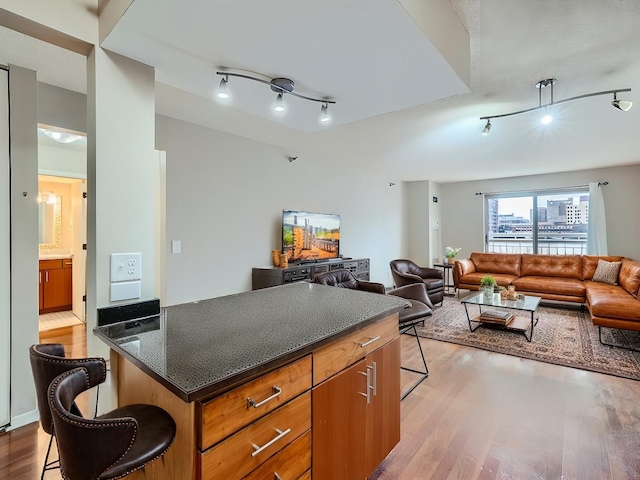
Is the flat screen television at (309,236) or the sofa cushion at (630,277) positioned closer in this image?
the sofa cushion at (630,277)

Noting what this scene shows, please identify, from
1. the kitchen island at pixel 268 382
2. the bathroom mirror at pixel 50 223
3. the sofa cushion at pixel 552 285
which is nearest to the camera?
the kitchen island at pixel 268 382

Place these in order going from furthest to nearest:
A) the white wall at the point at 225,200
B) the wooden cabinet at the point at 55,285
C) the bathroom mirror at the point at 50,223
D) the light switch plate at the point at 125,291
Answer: the bathroom mirror at the point at 50,223
the wooden cabinet at the point at 55,285
the white wall at the point at 225,200
the light switch plate at the point at 125,291

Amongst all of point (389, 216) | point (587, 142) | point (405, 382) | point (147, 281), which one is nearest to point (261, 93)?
A: point (147, 281)

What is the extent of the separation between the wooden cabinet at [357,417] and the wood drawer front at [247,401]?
14 centimetres

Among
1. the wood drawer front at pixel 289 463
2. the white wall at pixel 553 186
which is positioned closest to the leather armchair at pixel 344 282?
the wood drawer front at pixel 289 463

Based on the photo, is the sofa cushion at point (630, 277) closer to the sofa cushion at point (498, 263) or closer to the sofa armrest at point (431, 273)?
the sofa cushion at point (498, 263)

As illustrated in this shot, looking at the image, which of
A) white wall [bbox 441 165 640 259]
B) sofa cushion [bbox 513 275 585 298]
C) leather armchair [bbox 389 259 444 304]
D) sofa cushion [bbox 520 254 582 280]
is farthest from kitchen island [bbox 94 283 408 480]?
white wall [bbox 441 165 640 259]

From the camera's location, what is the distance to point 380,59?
1624mm

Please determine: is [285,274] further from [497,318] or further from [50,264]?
[50,264]

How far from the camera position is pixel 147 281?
168 cm

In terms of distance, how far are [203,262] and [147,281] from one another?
2.02 m

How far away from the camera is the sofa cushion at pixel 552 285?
5.05 meters

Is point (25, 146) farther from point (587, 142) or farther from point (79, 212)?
point (587, 142)

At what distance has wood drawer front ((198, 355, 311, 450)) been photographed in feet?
3.04
